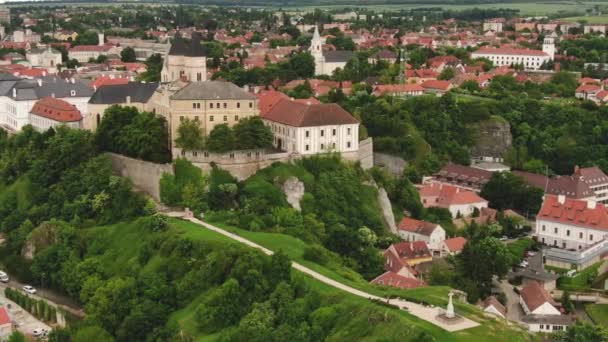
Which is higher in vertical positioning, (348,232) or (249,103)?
(249,103)

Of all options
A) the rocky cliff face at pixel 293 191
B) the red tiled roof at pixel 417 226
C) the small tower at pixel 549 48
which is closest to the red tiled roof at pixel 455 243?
the red tiled roof at pixel 417 226

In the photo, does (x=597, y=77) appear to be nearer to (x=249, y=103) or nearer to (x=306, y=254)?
(x=249, y=103)

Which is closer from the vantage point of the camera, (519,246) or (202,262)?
(202,262)

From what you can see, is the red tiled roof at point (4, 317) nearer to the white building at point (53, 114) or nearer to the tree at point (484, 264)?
the white building at point (53, 114)

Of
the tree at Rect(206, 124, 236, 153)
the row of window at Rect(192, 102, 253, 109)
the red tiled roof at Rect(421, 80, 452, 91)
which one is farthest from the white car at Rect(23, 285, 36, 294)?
the red tiled roof at Rect(421, 80, 452, 91)

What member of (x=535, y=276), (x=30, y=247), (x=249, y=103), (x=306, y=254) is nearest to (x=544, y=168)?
(x=535, y=276)
